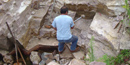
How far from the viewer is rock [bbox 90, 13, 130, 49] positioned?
3.10 meters

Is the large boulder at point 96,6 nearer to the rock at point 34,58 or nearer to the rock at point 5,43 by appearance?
the rock at point 34,58

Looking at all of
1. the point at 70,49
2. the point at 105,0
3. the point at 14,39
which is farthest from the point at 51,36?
the point at 105,0

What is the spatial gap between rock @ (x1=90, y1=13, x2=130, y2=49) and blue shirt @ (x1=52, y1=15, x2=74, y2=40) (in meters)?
0.89

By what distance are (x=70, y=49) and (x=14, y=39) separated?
165 cm

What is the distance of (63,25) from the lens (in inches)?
133

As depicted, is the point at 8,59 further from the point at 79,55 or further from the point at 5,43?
the point at 79,55

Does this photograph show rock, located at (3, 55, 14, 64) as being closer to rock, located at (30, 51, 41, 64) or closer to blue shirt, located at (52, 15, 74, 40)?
rock, located at (30, 51, 41, 64)

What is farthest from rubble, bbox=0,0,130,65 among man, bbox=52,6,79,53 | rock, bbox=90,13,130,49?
man, bbox=52,6,79,53

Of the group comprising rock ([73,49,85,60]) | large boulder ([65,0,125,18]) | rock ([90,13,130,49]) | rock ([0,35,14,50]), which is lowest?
rock ([73,49,85,60])

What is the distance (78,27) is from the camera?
4.79 m

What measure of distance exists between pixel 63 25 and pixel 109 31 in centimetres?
131

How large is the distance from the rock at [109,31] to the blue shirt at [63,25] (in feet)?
2.93

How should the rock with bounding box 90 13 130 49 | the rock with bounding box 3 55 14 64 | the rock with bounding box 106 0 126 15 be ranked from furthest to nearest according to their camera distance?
the rock with bounding box 3 55 14 64
the rock with bounding box 106 0 126 15
the rock with bounding box 90 13 130 49

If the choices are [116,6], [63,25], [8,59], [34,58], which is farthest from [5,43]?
[116,6]
